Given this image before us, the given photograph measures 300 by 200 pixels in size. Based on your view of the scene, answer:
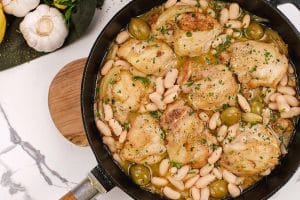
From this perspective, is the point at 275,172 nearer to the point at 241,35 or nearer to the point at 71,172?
the point at 241,35

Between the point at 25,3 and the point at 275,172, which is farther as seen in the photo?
the point at 25,3

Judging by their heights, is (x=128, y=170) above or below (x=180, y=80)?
below

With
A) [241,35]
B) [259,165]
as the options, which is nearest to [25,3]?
[241,35]

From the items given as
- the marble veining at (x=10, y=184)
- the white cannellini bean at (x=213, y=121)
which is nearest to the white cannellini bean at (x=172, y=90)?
the white cannellini bean at (x=213, y=121)

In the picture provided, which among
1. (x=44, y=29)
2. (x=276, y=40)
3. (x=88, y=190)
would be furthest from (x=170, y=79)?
(x=44, y=29)

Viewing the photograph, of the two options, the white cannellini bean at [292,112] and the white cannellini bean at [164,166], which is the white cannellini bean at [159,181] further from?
the white cannellini bean at [292,112]

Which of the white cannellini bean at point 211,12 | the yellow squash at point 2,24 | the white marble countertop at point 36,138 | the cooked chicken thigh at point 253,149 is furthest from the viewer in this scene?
the white marble countertop at point 36,138
